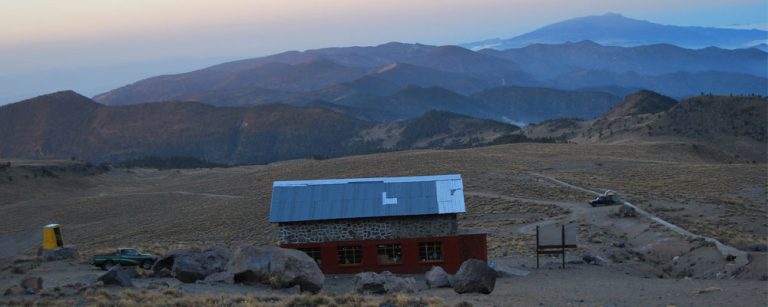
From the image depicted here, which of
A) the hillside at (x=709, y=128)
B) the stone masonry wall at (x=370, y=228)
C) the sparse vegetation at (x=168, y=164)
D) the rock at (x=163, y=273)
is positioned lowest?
the rock at (x=163, y=273)

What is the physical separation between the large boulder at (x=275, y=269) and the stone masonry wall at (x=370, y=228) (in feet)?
13.8

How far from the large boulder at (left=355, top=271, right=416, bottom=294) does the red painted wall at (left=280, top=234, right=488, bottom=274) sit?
4.86 meters

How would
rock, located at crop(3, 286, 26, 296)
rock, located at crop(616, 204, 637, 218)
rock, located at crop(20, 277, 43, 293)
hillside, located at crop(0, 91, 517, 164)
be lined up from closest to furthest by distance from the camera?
1. rock, located at crop(3, 286, 26, 296)
2. rock, located at crop(20, 277, 43, 293)
3. rock, located at crop(616, 204, 637, 218)
4. hillside, located at crop(0, 91, 517, 164)

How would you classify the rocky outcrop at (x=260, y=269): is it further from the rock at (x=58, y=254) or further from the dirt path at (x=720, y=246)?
the dirt path at (x=720, y=246)

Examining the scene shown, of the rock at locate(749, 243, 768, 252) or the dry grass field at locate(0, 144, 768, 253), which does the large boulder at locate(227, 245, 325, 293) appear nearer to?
the dry grass field at locate(0, 144, 768, 253)

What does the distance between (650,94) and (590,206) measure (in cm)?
10116

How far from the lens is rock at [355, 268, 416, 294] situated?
20.2 meters

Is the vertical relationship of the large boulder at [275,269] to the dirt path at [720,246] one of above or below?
above

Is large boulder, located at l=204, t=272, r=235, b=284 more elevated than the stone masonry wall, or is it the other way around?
the stone masonry wall

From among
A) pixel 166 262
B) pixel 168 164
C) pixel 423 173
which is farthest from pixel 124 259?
pixel 168 164

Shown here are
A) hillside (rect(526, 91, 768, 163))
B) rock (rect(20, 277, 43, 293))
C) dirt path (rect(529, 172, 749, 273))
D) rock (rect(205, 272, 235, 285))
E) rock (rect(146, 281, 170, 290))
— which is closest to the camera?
rock (rect(20, 277, 43, 293))

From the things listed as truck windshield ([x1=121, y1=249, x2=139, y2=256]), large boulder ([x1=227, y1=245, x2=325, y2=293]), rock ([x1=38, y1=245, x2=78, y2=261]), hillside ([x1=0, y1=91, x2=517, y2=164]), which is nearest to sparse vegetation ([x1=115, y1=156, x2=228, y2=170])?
hillside ([x1=0, y1=91, x2=517, y2=164])

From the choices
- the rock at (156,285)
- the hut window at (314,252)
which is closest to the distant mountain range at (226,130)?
the hut window at (314,252)

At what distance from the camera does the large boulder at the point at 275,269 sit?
2094cm
